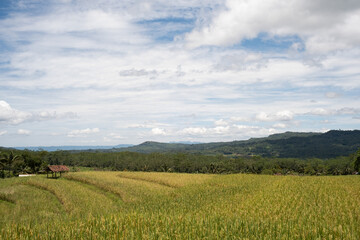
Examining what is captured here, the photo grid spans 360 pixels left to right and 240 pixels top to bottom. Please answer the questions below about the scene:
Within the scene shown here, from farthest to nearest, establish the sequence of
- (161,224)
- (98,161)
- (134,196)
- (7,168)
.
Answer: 1. (98,161)
2. (7,168)
3. (134,196)
4. (161,224)

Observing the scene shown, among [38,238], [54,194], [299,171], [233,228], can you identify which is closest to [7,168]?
[54,194]

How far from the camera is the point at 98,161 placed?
153625 mm

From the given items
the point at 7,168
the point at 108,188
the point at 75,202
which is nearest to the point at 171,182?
the point at 108,188

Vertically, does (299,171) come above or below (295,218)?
below

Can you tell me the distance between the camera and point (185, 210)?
21297mm

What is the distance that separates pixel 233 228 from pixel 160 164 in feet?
386

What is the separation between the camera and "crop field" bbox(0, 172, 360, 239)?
1284 centimetres

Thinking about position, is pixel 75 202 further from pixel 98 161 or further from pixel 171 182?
pixel 98 161

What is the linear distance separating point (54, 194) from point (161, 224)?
36799mm

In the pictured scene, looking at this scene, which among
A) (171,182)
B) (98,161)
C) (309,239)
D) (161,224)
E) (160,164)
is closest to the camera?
(309,239)

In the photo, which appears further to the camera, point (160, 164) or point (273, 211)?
point (160, 164)

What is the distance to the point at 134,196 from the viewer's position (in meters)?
38.8

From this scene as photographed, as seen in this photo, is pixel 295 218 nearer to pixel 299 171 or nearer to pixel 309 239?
pixel 309 239

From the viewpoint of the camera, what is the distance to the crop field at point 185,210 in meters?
12.8
